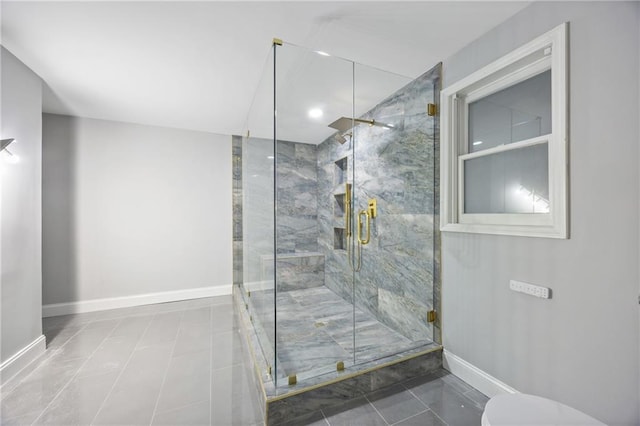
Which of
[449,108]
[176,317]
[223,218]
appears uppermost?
[449,108]

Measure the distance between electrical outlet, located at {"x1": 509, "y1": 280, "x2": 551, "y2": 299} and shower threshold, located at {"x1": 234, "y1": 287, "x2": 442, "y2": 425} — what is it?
2.82ft

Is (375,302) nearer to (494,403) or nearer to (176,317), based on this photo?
(494,403)

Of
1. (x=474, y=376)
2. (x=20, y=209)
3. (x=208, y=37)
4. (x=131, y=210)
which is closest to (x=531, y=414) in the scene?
(x=474, y=376)

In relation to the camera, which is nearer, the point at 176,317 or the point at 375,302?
the point at 375,302

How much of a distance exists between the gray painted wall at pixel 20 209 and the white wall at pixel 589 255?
3.69 m

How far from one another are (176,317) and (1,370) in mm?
1443

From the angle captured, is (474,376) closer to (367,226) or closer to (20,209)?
(367,226)

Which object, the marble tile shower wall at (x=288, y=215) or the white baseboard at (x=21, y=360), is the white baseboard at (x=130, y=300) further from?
the marble tile shower wall at (x=288, y=215)

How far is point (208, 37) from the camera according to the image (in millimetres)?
1921

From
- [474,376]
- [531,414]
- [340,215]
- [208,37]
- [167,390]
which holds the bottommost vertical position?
[167,390]

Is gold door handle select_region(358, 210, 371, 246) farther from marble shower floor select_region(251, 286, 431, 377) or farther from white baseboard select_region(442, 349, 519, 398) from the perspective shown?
white baseboard select_region(442, 349, 519, 398)

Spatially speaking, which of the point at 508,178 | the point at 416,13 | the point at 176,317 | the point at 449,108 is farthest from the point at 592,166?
the point at 176,317

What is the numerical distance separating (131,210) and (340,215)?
311 cm

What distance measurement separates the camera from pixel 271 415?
1543 mm
